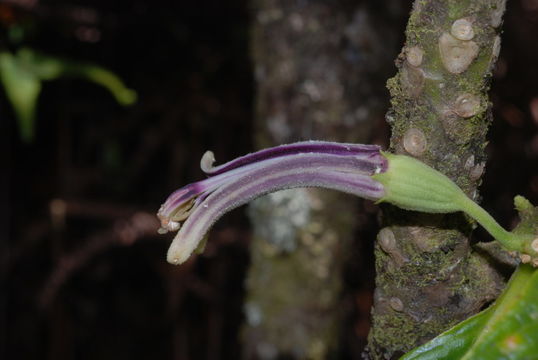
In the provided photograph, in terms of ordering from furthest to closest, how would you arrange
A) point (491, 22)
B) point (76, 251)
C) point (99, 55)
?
point (99, 55) → point (76, 251) → point (491, 22)

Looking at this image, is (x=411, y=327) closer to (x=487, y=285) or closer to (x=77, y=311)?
(x=487, y=285)

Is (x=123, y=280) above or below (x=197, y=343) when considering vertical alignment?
above

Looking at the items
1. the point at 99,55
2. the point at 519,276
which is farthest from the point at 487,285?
the point at 99,55

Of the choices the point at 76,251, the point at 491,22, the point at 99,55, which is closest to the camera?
the point at 491,22

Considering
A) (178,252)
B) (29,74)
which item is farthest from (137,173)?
(178,252)

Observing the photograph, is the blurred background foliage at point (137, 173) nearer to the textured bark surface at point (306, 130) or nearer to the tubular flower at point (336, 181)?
the textured bark surface at point (306, 130)
